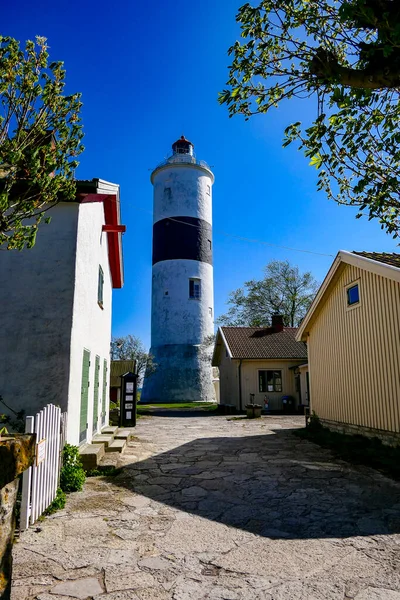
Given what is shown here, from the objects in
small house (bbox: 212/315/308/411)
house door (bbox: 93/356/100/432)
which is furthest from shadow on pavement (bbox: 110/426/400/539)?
small house (bbox: 212/315/308/411)

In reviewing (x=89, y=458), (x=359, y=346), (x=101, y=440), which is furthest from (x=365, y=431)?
(x=89, y=458)

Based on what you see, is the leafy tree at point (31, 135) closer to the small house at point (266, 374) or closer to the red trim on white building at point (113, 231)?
the red trim on white building at point (113, 231)

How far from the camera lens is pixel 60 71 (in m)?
3.74

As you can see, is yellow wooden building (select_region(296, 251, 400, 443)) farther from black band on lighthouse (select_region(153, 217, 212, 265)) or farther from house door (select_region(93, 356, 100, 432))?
black band on lighthouse (select_region(153, 217, 212, 265))

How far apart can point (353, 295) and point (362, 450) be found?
417 centimetres

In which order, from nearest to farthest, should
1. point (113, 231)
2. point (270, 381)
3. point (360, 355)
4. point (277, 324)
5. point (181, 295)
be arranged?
point (360, 355) < point (113, 231) < point (270, 381) < point (277, 324) < point (181, 295)

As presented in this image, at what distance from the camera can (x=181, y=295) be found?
33.8m

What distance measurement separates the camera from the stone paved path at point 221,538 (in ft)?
11.8

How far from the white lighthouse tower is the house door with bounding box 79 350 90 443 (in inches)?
965

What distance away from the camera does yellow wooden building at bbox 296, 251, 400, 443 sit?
9.91 meters

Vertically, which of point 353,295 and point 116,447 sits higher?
point 353,295

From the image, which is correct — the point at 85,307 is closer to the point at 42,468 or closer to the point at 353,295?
the point at 42,468

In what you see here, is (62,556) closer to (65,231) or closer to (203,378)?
(65,231)

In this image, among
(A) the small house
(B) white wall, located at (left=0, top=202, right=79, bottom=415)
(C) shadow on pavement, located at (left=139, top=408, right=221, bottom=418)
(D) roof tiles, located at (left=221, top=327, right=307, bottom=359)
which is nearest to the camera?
(B) white wall, located at (left=0, top=202, right=79, bottom=415)
